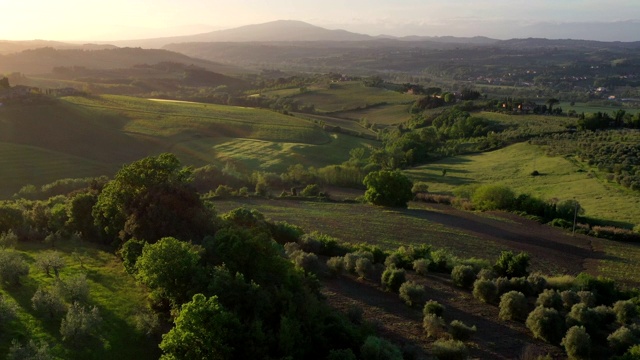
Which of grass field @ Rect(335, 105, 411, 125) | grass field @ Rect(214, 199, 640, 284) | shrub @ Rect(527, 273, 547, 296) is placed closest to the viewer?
shrub @ Rect(527, 273, 547, 296)

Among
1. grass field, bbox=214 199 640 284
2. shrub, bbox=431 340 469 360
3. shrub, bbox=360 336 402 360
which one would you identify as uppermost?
shrub, bbox=360 336 402 360

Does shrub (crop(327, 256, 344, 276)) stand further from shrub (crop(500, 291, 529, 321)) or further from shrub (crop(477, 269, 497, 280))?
shrub (crop(500, 291, 529, 321))

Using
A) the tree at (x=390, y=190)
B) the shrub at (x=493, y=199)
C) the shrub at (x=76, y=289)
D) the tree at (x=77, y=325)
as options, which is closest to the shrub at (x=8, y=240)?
the shrub at (x=76, y=289)

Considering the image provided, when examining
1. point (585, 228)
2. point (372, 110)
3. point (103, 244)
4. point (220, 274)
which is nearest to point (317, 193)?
point (585, 228)

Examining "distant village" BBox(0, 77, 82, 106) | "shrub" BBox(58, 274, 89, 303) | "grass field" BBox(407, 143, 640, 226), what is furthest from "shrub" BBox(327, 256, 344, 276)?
"distant village" BBox(0, 77, 82, 106)

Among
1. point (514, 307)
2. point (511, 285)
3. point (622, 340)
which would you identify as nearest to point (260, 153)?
point (511, 285)

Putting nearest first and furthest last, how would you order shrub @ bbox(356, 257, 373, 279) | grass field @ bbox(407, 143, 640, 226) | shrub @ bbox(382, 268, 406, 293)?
1. shrub @ bbox(382, 268, 406, 293)
2. shrub @ bbox(356, 257, 373, 279)
3. grass field @ bbox(407, 143, 640, 226)

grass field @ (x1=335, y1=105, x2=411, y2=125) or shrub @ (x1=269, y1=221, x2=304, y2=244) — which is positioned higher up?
grass field @ (x1=335, y1=105, x2=411, y2=125)

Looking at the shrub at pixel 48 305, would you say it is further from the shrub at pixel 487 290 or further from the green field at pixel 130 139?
the green field at pixel 130 139
